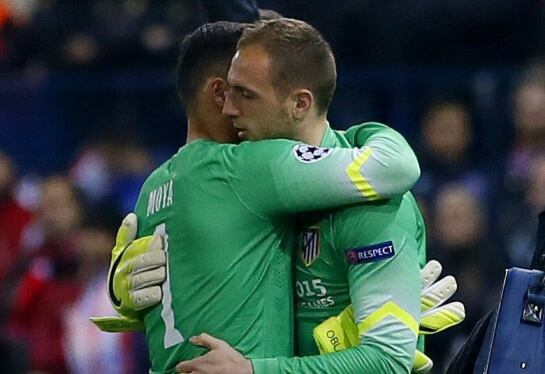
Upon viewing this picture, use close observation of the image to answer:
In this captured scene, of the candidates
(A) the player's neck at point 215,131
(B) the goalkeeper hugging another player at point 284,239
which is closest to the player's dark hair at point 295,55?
(B) the goalkeeper hugging another player at point 284,239

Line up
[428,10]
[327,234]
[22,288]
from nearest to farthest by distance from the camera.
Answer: [327,234] → [22,288] → [428,10]

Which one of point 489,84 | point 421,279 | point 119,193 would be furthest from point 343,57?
point 421,279

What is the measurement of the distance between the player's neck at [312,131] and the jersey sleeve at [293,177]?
63 mm

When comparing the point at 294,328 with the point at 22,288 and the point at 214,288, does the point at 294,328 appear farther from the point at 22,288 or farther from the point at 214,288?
the point at 22,288

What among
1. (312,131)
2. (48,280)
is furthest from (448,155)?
(312,131)

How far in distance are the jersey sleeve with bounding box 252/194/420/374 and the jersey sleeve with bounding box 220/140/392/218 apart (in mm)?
72

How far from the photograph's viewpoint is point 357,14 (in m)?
8.16

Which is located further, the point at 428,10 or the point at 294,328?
the point at 428,10

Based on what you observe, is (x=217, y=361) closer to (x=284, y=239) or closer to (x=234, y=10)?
(x=284, y=239)

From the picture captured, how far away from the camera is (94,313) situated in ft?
23.5

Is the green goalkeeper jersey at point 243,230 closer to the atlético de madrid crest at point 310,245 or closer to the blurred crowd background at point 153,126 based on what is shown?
the atlético de madrid crest at point 310,245

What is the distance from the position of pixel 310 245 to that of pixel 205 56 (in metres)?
0.51

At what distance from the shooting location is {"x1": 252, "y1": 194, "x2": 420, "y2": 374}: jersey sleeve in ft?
10.5

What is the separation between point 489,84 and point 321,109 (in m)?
4.42
